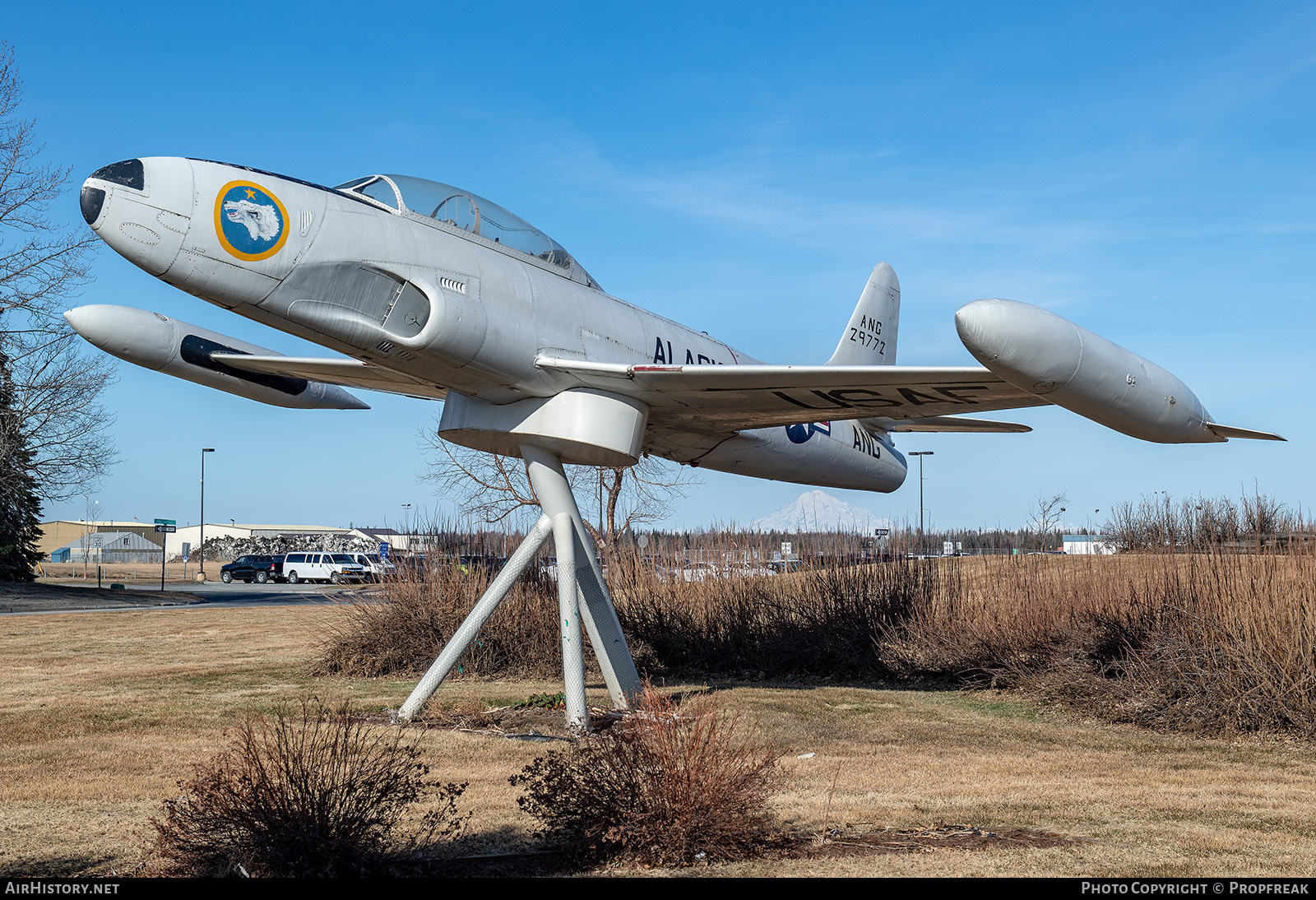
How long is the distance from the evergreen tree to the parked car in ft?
37.5

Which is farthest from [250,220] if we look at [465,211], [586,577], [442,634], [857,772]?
[442,634]

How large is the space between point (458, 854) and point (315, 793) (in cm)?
93

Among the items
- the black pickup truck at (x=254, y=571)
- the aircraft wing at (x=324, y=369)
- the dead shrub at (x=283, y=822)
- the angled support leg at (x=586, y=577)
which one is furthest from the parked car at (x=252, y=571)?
the dead shrub at (x=283, y=822)

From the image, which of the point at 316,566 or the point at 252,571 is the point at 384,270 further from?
the point at 252,571

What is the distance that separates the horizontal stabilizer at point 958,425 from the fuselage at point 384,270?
3727 mm

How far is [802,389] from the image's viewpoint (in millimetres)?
9586

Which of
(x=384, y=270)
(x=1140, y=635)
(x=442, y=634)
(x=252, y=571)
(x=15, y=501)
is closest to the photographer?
(x=384, y=270)

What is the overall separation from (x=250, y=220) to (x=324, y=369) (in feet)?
10.4

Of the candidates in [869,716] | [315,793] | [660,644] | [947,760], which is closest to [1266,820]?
[947,760]

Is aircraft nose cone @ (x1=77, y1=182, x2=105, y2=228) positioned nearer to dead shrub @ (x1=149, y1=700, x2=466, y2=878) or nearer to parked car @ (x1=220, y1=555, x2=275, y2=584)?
dead shrub @ (x1=149, y1=700, x2=466, y2=878)

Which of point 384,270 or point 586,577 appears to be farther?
point 586,577

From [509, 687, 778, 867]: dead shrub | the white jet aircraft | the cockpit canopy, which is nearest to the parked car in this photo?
the white jet aircraft

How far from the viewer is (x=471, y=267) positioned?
9242mm

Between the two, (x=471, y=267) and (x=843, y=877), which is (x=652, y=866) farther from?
(x=471, y=267)
